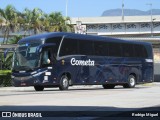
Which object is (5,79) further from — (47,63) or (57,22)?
(57,22)

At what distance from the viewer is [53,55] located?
2636cm

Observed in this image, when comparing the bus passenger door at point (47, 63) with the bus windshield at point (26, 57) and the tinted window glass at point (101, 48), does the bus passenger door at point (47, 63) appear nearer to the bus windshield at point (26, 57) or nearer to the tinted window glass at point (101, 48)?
the bus windshield at point (26, 57)

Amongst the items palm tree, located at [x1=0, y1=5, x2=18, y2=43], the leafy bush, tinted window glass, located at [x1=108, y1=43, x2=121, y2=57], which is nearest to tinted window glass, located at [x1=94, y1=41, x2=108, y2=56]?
tinted window glass, located at [x1=108, y1=43, x2=121, y2=57]

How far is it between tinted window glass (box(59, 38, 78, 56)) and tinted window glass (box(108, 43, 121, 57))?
378 cm

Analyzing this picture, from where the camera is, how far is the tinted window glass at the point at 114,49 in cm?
3089

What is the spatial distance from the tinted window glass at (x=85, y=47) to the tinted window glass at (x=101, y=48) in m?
0.54

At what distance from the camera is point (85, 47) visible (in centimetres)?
2867

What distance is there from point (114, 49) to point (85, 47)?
3326 mm

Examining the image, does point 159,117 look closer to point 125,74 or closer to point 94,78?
point 94,78

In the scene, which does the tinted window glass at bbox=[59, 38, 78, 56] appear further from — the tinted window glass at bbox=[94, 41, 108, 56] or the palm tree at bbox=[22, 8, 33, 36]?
the palm tree at bbox=[22, 8, 33, 36]

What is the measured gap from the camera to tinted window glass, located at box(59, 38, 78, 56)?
88.0 ft

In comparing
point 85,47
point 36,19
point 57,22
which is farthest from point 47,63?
point 57,22

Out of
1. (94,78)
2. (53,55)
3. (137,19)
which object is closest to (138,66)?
(94,78)

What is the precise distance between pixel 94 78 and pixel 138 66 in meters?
4.97
